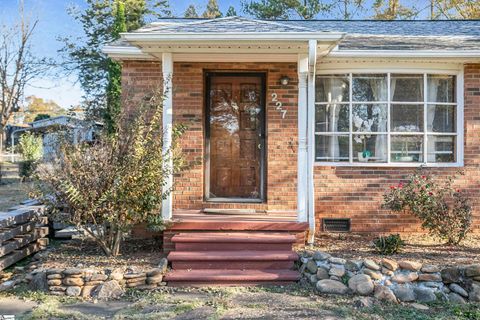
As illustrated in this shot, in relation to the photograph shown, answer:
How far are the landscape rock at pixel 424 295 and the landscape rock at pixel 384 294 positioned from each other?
0.28m

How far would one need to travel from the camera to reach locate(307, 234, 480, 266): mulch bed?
17.8 feet

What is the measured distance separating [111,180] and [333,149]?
377cm

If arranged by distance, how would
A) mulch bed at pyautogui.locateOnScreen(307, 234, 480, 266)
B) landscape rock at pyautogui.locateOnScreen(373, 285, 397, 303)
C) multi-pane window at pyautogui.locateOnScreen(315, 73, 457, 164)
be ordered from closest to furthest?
1. landscape rock at pyautogui.locateOnScreen(373, 285, 397, 303)
2. mulch bed at pyautogui.locateOnScreen(307, 234, 480, 266)
3. multi-pane window at pyautogui.locateOnScreen(315, 73, 457, 164)

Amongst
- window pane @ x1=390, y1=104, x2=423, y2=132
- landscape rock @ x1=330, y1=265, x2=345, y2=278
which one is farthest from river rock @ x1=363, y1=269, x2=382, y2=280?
window pane @ x1=390, y1=104, x2=423, y2=132

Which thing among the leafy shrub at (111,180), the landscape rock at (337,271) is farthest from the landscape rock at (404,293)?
the leafy shrub at (111,180)

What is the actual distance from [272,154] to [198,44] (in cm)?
216

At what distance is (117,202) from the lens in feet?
17.9

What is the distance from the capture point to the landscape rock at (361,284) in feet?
15.4

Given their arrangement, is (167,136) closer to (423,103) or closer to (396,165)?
(396,165)

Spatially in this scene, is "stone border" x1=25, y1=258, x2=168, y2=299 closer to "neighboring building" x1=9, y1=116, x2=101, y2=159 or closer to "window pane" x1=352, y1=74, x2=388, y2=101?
"neighboring building" x1=9, y1=116, x2=101, y2=159

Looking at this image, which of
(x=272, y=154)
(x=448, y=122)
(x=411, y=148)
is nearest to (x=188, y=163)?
(x=272, y=154)

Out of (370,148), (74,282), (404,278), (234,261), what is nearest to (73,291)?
(74,282)

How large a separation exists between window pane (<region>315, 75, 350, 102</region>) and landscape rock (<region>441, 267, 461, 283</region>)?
3.38 m

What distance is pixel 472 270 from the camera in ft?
15.5
